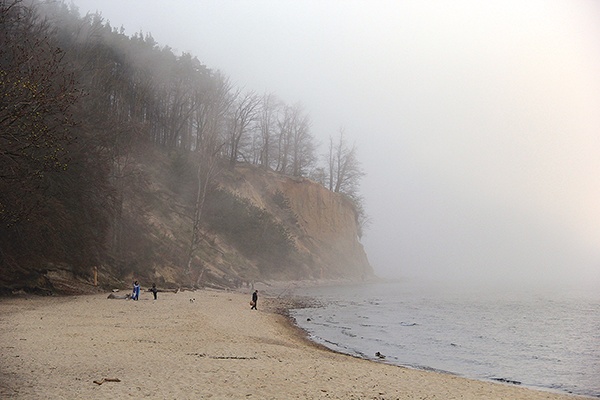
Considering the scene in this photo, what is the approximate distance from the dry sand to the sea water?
3.27m

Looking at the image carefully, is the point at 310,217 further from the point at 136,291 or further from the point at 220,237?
the point at 136,291

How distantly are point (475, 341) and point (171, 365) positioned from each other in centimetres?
1902

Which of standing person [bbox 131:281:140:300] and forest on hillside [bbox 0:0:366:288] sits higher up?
forest on hillside [bbox 0:0:366:288]

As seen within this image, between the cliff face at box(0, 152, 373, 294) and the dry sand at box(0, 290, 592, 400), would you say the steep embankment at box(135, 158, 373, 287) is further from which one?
the dry sand at box(0, 290, 592, 400)

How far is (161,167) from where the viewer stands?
50.5m

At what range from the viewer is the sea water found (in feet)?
58.2

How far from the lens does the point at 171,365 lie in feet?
36.4

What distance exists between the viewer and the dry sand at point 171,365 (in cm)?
908

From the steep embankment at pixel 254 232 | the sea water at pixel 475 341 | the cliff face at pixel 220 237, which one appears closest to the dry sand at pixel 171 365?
the sea water at pixel 475 341

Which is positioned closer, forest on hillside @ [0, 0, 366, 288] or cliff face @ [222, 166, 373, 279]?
forest on hillside @ [0, 0, 366, 288]

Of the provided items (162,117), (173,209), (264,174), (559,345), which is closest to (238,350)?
(559,345)

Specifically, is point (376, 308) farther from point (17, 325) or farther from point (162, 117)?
point (162, 117)

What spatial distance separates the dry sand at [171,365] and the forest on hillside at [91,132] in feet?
11.8

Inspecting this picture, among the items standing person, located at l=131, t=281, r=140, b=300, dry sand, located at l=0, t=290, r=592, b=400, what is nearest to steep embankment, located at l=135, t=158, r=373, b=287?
standing person, located at l=131, t=281, r=140, b=300
